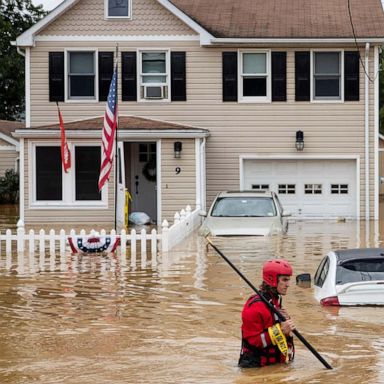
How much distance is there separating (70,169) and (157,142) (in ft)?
9.30

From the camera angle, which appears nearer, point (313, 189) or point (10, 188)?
point (313, 189)

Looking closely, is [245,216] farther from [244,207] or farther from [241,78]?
[241,78]

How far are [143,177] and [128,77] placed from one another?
11.1ft

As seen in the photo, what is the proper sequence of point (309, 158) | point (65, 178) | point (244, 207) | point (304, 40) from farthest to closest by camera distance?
point (309, 158) → point (304, 40) → point (65, 178) → point (244, 207)

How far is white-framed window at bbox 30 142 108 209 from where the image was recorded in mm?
31328

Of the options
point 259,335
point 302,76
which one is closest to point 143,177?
point 302,76

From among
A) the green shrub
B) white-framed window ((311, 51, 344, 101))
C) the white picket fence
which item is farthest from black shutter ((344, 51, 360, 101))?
the green shrub

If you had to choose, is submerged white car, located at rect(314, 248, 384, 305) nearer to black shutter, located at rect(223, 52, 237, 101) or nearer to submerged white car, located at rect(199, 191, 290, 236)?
submerged white car, located at rect(199, 191, 290, 236)

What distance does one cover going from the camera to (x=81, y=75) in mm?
32938

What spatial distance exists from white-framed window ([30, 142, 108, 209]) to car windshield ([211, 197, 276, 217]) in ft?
20.6

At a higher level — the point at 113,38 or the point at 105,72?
the point at 113,38

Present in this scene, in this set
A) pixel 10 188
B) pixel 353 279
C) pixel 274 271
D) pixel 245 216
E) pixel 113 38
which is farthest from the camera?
pixel 10 188

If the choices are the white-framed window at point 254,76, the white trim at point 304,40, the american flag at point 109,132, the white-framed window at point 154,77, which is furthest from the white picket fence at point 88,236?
the white trim at point 304,40

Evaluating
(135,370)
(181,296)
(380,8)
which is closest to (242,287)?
(181,296)
